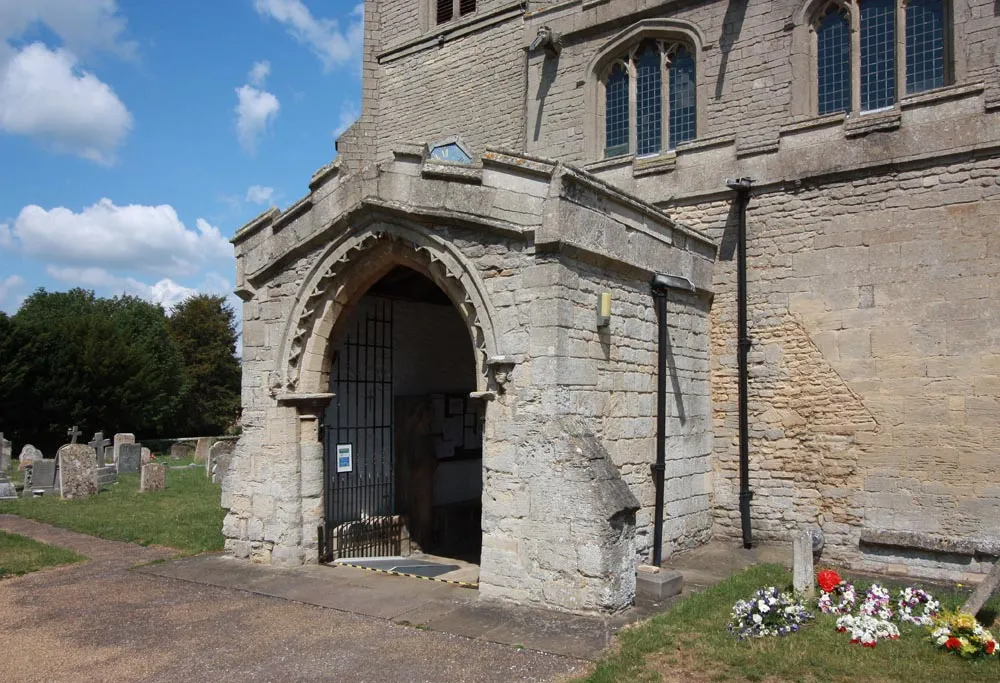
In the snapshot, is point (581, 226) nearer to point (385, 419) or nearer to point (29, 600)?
point (385, 419)

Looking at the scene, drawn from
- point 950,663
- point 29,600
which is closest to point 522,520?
point 950,663

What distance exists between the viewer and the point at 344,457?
9586 mm

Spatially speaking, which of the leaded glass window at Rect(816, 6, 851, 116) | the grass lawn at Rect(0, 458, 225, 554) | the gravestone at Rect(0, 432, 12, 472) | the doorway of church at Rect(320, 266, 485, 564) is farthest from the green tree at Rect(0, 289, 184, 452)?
the leaded glass window at Rect(816, 6, 851, 116)

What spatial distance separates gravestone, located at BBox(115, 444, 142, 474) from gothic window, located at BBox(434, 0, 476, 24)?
1394 cm

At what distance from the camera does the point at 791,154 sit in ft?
29.9

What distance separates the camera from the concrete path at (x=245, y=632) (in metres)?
5.47

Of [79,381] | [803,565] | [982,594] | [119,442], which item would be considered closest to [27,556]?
[803,565]

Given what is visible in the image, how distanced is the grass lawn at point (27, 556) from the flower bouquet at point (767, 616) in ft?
25.2

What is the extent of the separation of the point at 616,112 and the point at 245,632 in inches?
374

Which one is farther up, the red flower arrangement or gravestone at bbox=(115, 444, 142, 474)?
the red flower arrangement

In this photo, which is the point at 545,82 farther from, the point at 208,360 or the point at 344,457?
the point at 208,360

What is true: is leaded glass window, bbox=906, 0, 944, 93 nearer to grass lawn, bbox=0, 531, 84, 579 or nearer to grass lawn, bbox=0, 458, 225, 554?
grass lawn, bbox=0, 458, 225, 554

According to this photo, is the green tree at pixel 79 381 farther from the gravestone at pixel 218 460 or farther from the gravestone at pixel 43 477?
the gravestone at pixel 43 477

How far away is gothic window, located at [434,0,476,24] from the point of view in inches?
612
